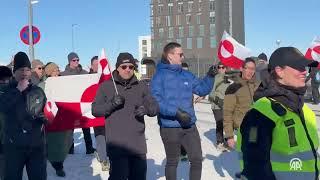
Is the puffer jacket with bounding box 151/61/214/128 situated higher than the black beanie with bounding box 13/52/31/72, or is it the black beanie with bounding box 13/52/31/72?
the black beanie with bounding box 13/52/31/72

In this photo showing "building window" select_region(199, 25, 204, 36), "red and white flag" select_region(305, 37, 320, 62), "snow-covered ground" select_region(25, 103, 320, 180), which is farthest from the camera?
"building window" select_region(199, 25, 204, 36)

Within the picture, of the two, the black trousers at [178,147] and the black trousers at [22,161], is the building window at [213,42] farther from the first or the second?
the black trousers at [22,161]

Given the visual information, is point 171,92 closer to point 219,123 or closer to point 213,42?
point 219,123

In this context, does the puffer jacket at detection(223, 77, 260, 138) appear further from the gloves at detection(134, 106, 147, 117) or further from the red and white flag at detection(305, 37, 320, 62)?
the red and white flag at detection(305, 37, 320, 62)

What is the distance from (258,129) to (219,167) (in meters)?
5.15

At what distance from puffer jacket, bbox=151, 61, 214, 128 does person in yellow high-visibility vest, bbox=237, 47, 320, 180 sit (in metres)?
2.64

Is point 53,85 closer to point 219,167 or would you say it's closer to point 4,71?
point 4,71

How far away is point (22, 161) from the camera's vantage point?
4629mm

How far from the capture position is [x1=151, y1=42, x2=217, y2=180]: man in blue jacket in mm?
5426

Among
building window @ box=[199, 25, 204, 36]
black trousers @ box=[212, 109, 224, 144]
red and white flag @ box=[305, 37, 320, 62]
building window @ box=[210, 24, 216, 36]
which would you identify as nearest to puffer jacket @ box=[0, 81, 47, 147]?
black trousers @ box=[212, 109, 224, 144]

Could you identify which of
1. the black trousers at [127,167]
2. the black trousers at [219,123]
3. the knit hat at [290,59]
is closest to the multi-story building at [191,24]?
the black trousers at [219,123]

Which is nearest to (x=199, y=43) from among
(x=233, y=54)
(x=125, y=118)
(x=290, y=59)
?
(x=233, y=54)

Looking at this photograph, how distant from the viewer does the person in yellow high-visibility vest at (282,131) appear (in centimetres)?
264

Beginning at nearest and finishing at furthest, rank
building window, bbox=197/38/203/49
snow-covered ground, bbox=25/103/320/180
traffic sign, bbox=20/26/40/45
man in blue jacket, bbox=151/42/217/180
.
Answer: man in blue jacket, bbox=151/42/217/180 < snow-covered ground, bbox=25/103/320/180 < traffic sign, bbox=20/26/40/45 < building window, bbox=197/38/203/49
